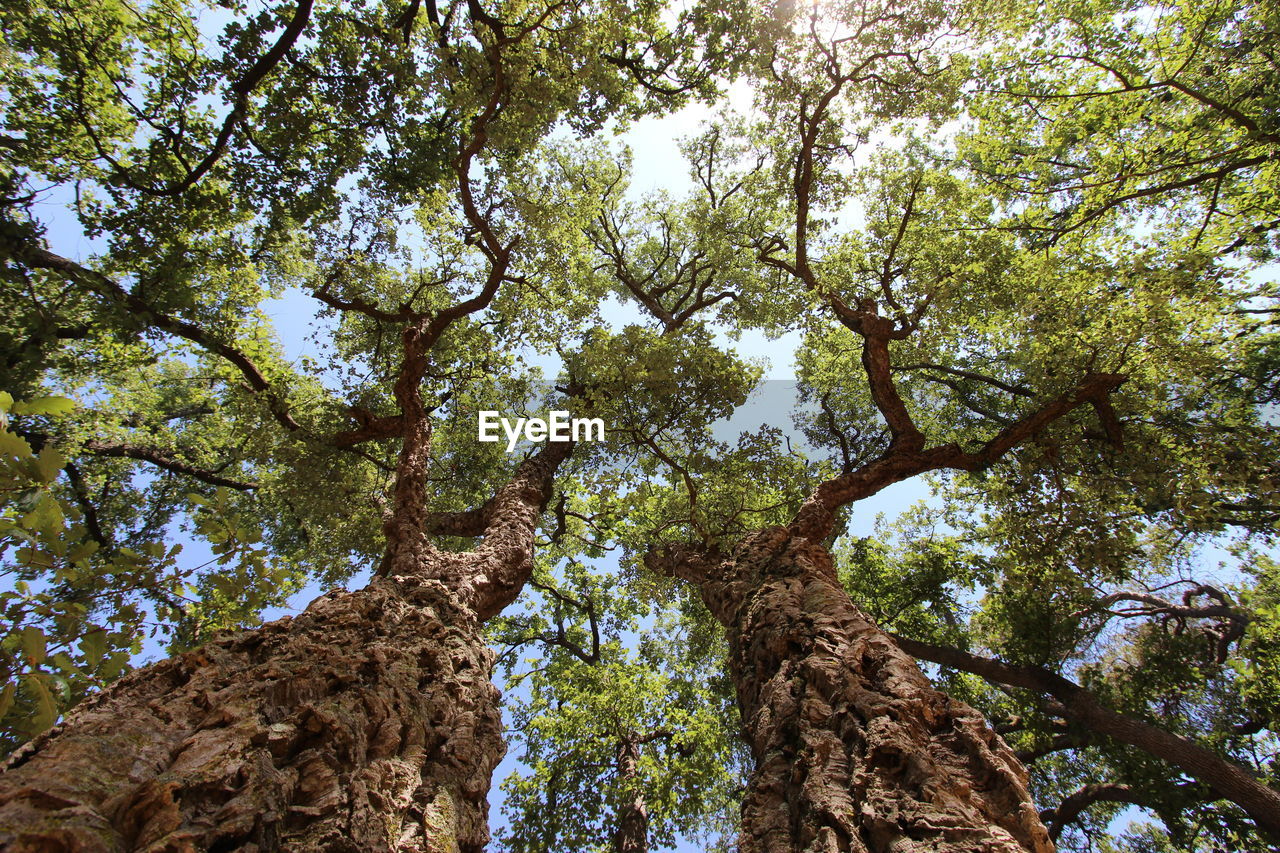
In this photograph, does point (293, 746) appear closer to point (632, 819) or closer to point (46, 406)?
point (46, 406)

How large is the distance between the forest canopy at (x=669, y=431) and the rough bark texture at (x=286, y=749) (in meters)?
0.03

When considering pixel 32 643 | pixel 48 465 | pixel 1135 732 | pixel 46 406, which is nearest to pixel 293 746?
pixel 32 643

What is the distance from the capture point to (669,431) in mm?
9375

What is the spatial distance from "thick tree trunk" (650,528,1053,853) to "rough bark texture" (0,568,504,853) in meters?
1.78

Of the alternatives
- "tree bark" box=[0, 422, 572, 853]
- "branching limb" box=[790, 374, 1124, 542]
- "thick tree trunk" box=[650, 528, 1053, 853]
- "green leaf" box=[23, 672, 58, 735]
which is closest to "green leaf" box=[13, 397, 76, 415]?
"green leaf" box=[23, 672, 58, 735]

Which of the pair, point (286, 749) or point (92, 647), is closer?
point (92, 647)

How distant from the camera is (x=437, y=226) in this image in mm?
10859

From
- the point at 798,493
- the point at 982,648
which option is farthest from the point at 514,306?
the point at 982,648

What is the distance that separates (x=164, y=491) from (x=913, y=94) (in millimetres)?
15919

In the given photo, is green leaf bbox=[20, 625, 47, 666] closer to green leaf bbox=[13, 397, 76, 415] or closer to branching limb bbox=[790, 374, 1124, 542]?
green leaf bbox=[13, 397, 76, 415]

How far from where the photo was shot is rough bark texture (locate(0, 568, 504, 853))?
6.71 feet

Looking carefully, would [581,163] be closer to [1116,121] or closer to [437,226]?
[437,226]

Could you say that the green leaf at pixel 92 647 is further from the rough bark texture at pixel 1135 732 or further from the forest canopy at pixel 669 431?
the rough bark texture at pixel 1135 732

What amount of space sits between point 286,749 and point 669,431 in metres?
7.10
